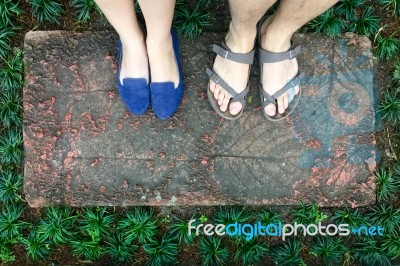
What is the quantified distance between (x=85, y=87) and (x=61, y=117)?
0.22 meters

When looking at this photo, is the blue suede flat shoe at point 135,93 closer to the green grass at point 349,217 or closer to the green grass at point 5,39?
the green grass at point 5,39

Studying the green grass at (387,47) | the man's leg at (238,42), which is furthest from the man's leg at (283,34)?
the green grass at (387,47)

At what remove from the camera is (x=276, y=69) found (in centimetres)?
216

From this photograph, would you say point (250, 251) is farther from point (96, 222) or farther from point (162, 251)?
point (96, 222)

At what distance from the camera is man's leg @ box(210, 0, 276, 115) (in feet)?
5.48

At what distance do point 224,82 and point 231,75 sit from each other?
0.19 ft

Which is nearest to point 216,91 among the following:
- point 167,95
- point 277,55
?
point 167,95

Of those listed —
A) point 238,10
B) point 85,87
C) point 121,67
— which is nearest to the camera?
point 238,10

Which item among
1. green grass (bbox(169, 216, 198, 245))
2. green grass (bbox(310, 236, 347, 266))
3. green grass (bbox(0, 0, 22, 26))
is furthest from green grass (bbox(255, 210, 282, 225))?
green grass (bbox(0, 0, 22, 26))

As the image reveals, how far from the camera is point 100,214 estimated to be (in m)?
2.43

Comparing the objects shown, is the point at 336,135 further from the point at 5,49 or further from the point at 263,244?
the point at 5,49

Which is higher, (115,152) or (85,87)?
(85,87)

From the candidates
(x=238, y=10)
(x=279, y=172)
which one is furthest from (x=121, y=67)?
(x=279, y=172)

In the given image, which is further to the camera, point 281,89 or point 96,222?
point 96,222
